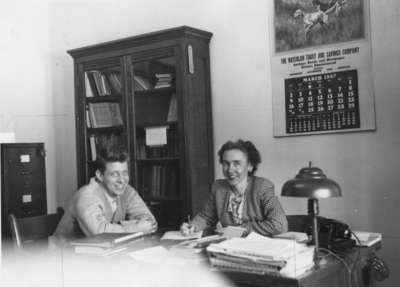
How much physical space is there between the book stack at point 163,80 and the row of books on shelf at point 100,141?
0.54m

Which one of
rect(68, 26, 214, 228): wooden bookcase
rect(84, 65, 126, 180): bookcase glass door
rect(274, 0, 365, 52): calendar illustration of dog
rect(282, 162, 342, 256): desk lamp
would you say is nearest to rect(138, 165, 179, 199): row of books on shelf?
rect(68, 26, 214, 228): wooden bookcase

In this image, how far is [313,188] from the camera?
167 centimetres

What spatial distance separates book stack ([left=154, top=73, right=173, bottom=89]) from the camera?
135 inches

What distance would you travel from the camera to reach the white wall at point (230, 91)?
2959mm

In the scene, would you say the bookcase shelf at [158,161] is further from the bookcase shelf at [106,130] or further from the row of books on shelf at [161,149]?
the bookcase shelf at [106,130]

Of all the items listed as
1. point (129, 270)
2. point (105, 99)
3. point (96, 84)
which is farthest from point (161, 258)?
point (96, 84)

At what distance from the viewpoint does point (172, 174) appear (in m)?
3.44

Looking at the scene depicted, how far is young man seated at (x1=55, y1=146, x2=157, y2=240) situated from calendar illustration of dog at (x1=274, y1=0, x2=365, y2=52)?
4.67 ft

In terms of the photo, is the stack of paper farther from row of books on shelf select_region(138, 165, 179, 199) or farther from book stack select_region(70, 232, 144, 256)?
row of books on shelf select_region(138, 165, 179, 199)

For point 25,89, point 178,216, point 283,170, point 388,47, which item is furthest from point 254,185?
point 25,89

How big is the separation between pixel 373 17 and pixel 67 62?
9.05 ft

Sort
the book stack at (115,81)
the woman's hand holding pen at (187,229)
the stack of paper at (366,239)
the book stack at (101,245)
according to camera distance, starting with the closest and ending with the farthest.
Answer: the book stack at (101,245)
the stack of paper at (366,239)
the woman's hand holding pen at (187,229)
the book stack at (115,81)

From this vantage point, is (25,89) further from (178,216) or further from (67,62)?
(178,216)

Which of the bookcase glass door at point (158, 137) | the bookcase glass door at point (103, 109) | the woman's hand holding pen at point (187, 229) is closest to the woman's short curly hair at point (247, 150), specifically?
the woman's hand holding pen at point (187, 229)
